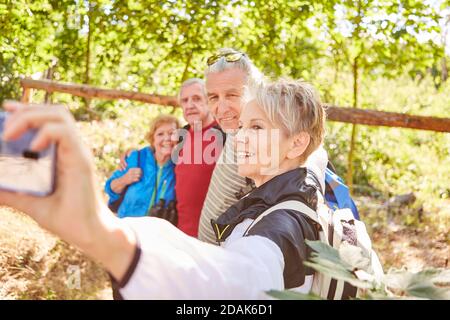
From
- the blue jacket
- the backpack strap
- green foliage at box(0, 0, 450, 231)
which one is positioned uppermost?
green foliage at box(0, 0, 450, 231)

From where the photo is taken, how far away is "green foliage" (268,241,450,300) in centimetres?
73

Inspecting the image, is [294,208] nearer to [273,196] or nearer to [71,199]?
[273,196]

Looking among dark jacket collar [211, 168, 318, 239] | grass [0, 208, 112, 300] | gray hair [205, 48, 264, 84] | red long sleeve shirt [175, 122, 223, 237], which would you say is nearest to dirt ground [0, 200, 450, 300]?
grass [0, 208, 112, 300]

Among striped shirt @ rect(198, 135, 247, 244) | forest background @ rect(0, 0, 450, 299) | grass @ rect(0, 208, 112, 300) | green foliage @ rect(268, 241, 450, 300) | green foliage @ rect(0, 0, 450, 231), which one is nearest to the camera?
green foliage @ rect(268, 241, 450, 300)

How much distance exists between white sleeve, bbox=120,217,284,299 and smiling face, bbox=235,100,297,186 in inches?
21.3

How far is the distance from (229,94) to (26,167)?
1.65 meters

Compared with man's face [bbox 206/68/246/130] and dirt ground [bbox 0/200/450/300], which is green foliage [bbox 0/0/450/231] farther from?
man's face [bbox 206/68/246/130]

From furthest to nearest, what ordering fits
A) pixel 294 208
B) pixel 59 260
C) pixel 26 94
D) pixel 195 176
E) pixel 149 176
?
pixel 26 94 < pixel 59 260 < pixel 149 176 < pixel 195 176 < pixel 294 208

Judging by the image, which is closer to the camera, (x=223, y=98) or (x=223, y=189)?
(x=223, y=189)

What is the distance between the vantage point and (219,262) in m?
0.73

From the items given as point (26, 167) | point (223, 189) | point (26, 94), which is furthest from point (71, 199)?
point (26, 94)

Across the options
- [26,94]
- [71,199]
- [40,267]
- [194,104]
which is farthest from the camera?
[26,94]

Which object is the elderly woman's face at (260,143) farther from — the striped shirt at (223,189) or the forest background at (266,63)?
the forest background at (266,63)

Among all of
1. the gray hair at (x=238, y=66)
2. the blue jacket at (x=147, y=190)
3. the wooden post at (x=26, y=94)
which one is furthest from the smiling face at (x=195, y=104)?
the wooden post at (x=26, y=94)
